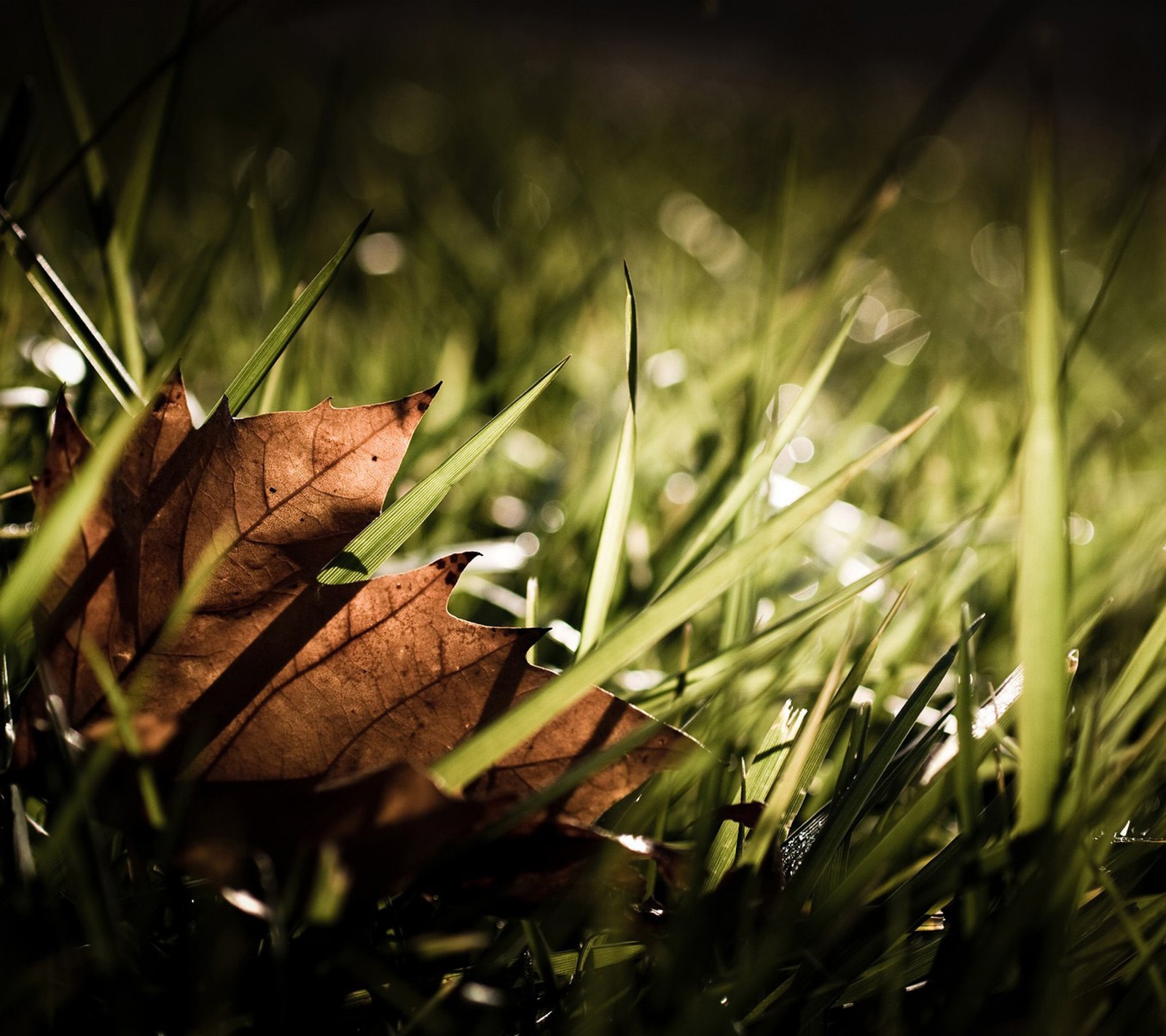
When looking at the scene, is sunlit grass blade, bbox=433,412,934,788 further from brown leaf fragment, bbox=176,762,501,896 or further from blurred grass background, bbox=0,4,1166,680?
blurred grass background, bbox=0,4,1166,680

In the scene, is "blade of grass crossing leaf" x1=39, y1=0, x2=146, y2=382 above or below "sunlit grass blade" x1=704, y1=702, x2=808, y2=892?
above

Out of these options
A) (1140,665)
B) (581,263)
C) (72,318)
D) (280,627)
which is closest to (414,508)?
(280,627)

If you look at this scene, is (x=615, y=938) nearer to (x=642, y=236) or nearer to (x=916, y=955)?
(x=916, y=955)

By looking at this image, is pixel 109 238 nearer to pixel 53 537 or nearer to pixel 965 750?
pixel 53 537

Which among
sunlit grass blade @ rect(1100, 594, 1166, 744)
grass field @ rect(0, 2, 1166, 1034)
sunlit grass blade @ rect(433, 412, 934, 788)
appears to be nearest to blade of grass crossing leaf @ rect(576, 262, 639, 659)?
grass field @ rect(0, 2, 1166, 1034)

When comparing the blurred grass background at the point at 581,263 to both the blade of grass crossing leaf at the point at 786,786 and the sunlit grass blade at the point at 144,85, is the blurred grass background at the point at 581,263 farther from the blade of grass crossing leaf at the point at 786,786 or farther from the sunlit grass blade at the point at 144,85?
the blade of grass crossing leaf at the point at 786,786

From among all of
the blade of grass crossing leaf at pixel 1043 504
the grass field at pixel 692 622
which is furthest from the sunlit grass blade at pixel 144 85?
the blade of grass crossing leaf at pixel 1043 504
